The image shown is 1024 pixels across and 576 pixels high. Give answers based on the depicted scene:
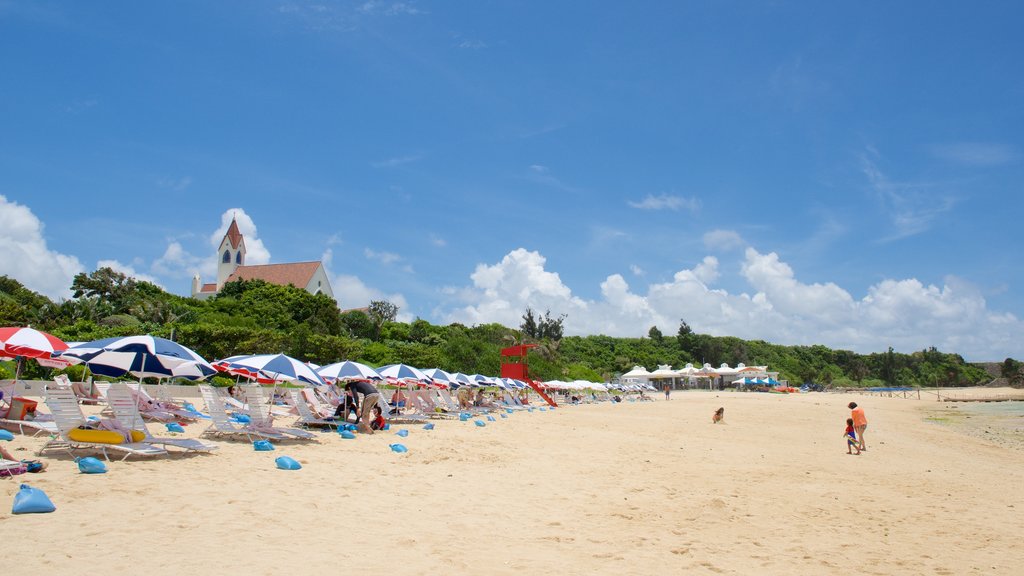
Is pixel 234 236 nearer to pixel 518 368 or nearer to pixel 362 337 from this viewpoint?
pixel 362 337

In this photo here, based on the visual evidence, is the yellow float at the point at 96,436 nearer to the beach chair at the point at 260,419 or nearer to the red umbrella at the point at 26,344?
the beach chair at the point at 260,419

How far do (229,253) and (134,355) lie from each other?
6958 centimetres

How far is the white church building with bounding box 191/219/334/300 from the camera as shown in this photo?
67569 mm

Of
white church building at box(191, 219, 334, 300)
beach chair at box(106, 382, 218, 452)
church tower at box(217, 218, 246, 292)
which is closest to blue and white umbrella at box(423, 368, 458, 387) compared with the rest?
beach chair at box(106, 382, 218, 452)

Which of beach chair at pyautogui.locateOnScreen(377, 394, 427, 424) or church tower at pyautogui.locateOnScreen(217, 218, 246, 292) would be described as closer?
beach chair at pyautogui.locateOnScreen(377, 394, 427, 424)

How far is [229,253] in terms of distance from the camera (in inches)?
2884

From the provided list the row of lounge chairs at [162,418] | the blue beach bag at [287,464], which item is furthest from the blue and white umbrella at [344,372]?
the blue beach bag at [287,464]

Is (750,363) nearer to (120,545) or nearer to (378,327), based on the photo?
(378,327)

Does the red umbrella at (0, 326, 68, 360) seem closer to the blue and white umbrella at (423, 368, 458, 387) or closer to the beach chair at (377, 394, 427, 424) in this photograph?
the beach chair at (377, 394, 427, 424)

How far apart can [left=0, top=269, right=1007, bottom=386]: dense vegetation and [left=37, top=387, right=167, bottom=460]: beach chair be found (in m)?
13.4

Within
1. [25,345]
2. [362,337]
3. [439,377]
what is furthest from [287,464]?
[362,337]

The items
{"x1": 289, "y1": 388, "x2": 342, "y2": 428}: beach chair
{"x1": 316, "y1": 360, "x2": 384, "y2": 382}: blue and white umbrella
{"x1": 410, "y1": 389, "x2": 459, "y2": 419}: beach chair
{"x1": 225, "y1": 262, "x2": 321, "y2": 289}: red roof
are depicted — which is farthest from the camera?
{"x1": 225, "y1": 262, "x2": 321, "y2": 289}: red roof

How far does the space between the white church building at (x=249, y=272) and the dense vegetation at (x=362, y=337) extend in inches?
440

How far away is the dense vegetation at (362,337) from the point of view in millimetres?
29141
